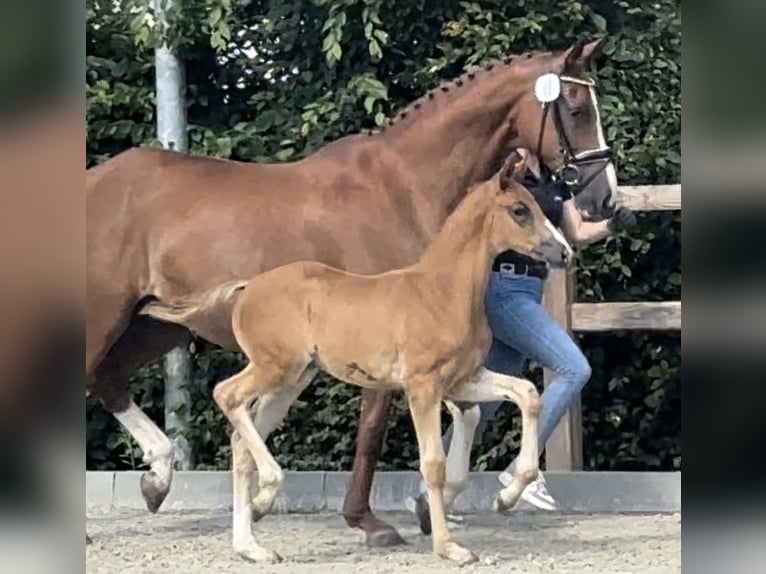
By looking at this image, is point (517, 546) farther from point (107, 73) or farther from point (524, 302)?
point (107, 73)

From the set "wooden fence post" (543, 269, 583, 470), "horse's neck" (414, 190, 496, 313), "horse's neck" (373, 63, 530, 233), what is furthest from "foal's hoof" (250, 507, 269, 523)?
"wooden fence post" (543, 269, 583, 470)

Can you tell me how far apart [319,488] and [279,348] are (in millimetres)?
1290

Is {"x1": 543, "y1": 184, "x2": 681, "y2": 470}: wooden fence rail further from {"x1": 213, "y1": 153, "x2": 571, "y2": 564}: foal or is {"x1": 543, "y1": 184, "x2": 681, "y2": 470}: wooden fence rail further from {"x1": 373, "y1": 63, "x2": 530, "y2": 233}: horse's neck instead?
{"x1": 213, "y1": 153, "x2": 571, "y2": 564}: foal

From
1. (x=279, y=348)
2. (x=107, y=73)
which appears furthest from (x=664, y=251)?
(x=107, y=73)

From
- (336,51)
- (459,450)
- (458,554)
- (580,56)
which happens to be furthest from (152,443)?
(580,56)

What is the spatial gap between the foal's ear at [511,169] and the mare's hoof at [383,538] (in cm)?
121

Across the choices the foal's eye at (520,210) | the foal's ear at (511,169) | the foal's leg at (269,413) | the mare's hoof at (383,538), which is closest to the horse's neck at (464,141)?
the foal's ear at (511,169)

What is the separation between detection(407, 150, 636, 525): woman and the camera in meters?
3.93

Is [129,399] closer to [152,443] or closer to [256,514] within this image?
[152,443]

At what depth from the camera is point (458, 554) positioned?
3.64m

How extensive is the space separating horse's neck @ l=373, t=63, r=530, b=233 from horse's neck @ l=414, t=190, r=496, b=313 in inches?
10.9

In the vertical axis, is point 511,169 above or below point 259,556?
above

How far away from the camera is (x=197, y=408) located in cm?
507

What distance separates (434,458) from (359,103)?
1813mm
